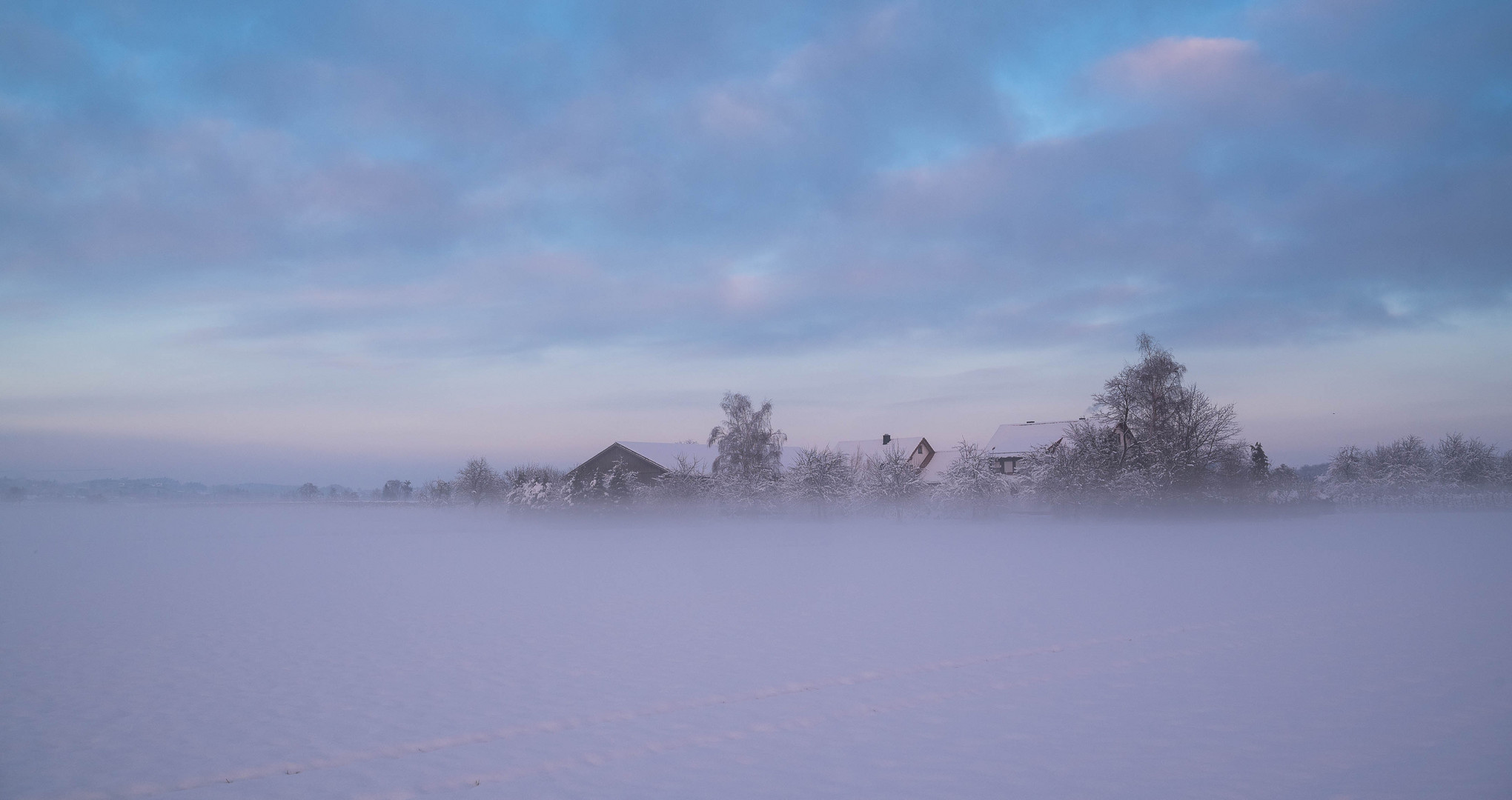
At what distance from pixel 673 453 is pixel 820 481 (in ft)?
40.2

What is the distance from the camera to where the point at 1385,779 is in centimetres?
623

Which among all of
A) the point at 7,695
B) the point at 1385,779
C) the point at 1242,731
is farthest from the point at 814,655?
the point at 7,695

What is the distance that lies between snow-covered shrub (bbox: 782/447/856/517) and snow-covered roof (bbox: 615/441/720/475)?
652 centimetres

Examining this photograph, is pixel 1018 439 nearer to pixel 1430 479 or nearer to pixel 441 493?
pixel 1430 479

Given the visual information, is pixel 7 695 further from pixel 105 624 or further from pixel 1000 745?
pixel 1000 745

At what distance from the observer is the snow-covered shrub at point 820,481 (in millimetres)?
54500

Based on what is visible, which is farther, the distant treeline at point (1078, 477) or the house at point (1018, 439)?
the house at point (1018, 439)

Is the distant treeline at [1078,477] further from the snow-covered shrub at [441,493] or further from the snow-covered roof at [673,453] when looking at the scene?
the snow-covered shrub at [441,493]

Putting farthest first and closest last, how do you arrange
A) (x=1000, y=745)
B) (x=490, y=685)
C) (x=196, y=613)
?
(x=196, y=613) → (x=490, y=685) → (x=1000, y=745)

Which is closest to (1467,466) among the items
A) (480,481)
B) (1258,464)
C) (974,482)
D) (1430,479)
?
(1430,479)

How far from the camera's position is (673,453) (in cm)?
6006

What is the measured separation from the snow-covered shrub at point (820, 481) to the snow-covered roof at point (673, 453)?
652 centimetres

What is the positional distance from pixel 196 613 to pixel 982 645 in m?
14.3

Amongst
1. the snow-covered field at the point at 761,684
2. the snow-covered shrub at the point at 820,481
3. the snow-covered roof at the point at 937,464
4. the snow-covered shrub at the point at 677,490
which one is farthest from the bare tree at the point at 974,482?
the snow-covered field at the point at 761,684
